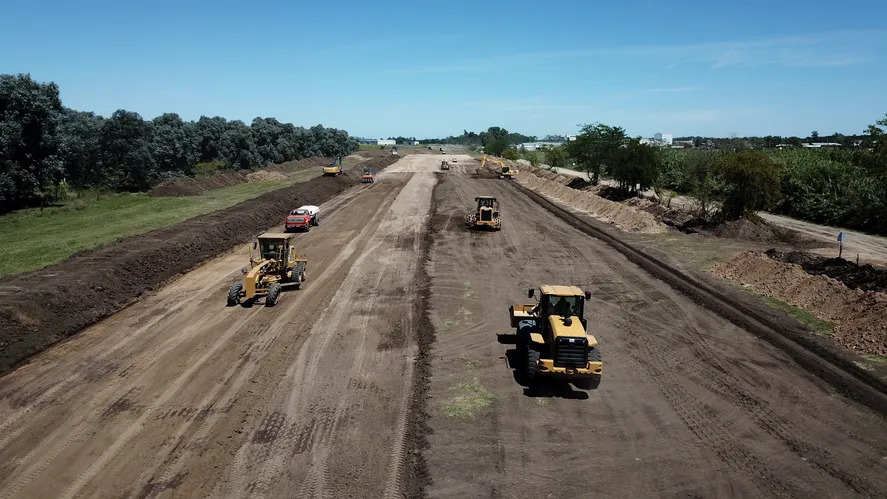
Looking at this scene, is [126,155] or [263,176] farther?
[263,176]

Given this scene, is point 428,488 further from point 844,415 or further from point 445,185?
point 445,185

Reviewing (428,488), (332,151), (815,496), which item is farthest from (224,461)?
(332,151)

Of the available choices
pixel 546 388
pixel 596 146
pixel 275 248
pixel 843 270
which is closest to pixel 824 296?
pixel 843 270

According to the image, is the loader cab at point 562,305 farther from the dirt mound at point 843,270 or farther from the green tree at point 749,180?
the green tree at point 749,180

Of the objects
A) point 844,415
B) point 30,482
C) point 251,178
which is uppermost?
point 251,178

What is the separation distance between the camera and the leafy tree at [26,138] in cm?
4025

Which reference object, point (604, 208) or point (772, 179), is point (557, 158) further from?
point (772, 179)

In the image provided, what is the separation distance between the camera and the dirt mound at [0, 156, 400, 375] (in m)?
16.6

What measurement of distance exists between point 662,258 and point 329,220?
2309cm

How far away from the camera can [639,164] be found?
48844 millimetres

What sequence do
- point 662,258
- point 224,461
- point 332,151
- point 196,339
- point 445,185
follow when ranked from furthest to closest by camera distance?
1. point 332,151
2. point 445,185
3. point 662,258
4. point 196,339
5. point 224,461

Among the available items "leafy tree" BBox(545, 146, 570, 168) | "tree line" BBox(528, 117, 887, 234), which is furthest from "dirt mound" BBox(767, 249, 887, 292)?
"leafy tree" BBox(545, 146, 570, 168)

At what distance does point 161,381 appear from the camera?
14.2 meters

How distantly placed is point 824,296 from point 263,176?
66.5 m
